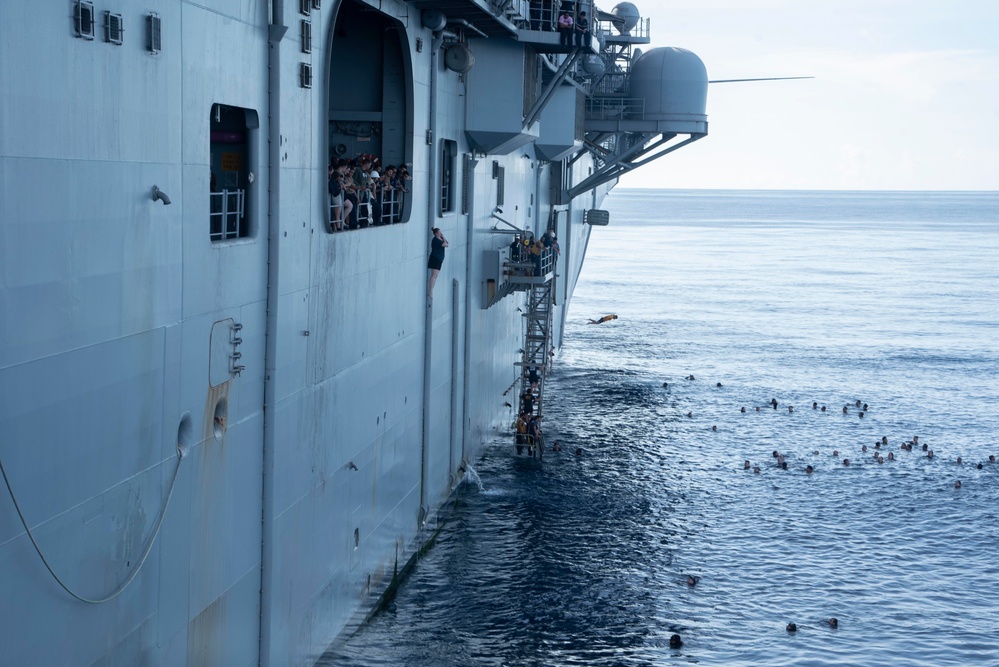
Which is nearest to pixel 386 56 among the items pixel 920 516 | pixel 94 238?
pixel 94 238

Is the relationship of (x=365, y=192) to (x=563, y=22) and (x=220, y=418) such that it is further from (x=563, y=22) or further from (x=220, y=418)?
(x=563, y=22)

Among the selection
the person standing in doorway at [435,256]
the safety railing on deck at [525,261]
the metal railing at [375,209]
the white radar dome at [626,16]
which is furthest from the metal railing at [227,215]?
the white radar dome at [626,16]

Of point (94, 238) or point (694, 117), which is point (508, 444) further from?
point (94, 238)

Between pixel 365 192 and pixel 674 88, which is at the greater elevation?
pixel 674 88

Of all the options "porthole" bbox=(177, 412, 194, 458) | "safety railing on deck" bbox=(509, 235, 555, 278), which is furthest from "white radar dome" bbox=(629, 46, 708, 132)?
"porthole" bbox=(177, 412, 194, 458)

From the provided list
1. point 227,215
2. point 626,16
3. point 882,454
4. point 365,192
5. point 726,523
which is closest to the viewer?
point 227,215

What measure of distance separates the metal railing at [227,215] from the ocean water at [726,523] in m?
7.06

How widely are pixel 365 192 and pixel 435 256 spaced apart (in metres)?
4.52

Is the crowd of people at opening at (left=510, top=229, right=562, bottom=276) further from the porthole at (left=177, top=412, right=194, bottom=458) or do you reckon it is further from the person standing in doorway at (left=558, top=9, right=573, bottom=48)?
the porthole at (left=177, top=412, right=194, bottom=458)

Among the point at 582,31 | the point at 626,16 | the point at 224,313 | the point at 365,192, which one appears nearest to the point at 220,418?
the point at 224,313

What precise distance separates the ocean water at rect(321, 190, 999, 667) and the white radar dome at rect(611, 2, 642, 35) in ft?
48.6

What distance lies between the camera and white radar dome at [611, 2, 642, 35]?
43625 mm

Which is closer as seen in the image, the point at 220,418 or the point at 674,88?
the point at 220,418

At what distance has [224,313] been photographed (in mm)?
12500
